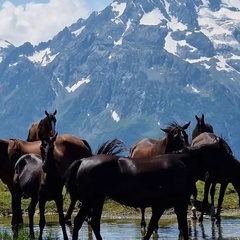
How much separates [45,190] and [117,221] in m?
6.04

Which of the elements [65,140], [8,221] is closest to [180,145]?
[65,140]

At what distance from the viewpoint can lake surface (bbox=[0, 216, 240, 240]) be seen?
17513 millimetres

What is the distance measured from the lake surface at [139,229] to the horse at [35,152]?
1.13 metres

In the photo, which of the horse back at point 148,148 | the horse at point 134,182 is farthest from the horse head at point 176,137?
the horse at point 134,182

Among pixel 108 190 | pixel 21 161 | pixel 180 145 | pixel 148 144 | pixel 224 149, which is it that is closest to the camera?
pixel 108 190

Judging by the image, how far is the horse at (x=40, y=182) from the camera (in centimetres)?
1571

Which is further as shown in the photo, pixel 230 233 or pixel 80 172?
pixel 230 233

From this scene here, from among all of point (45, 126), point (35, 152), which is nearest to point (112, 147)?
point (45, 126)

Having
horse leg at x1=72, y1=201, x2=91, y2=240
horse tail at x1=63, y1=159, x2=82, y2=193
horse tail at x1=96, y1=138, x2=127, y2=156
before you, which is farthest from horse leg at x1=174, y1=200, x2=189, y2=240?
horse tail at x1=96, y1=138, x2=127, y2=156

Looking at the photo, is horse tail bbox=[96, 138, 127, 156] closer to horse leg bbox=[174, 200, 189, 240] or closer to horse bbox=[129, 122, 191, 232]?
horse bbox=[129, 122, 191, 232]

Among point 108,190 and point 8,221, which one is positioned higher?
point 108,190

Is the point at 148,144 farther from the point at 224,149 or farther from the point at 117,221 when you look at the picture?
the point at 224,149

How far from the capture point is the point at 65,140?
853 inches

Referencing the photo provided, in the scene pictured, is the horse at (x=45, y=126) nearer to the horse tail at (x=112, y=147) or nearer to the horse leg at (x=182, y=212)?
the horse tail at (x=112, y=147)
